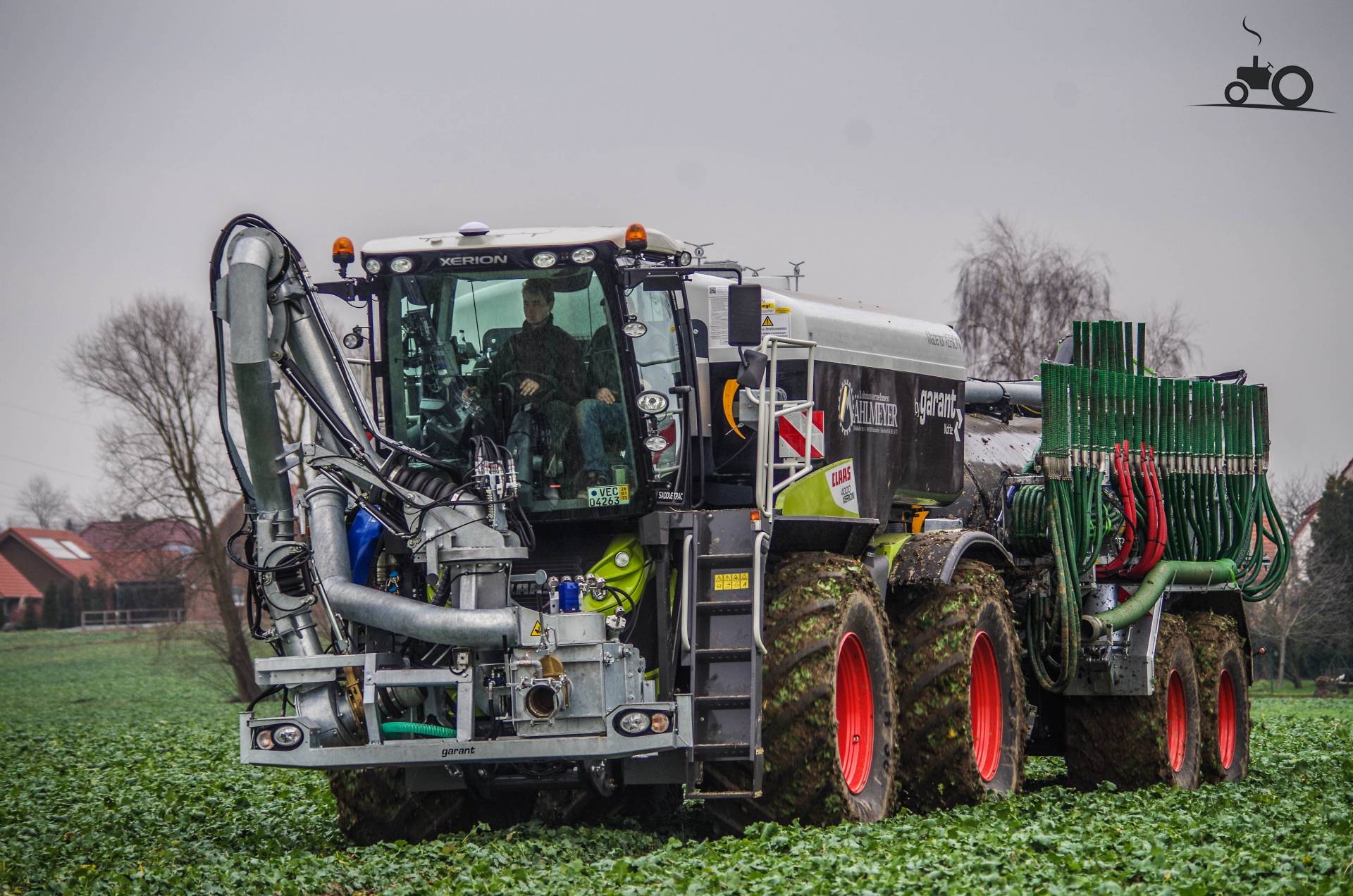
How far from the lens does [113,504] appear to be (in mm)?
34281

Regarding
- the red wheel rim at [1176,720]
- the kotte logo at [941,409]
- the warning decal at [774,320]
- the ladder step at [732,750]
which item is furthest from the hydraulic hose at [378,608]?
the red wheel rim at [1176,720]

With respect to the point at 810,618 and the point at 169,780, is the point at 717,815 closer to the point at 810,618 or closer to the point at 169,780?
the point at 810,618

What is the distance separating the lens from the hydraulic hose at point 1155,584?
13297 mm

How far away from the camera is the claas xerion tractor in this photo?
359 inches

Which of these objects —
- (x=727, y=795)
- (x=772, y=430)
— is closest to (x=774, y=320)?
(x=772, y=430)

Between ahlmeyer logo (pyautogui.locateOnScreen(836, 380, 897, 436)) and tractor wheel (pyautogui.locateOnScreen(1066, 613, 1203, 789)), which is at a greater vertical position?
ahlmeyer logo (pyautogui.locateOnScreen(836, 380, 897, 436))

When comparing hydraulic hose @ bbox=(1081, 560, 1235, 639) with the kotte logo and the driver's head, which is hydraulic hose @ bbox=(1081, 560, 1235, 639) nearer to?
the kotte logo

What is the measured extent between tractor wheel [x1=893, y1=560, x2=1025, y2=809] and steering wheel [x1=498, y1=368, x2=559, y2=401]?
10.4 feet

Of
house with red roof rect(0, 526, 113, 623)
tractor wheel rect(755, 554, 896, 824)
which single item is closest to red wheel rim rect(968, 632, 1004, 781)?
tractor wheel rect(755, 554, 896, 824)

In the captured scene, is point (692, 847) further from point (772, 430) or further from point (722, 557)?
point (772, 430)

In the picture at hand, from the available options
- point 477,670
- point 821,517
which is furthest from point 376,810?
point 821,517

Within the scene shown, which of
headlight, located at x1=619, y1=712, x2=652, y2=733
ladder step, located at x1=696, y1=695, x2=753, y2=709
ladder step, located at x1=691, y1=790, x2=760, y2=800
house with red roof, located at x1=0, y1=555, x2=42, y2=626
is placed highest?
ladder step, located at x1=696, y1=695, x2=753, y2=709

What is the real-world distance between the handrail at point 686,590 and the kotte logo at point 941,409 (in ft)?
9.85

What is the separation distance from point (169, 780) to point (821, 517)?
735 cm
